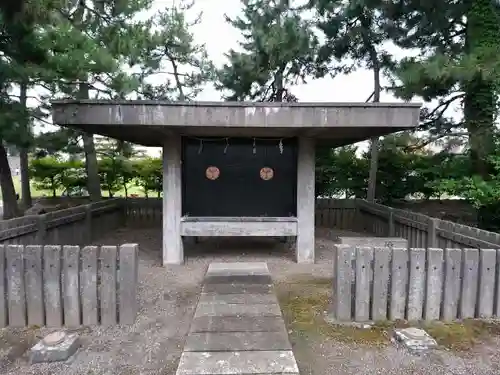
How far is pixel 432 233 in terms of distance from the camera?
249 inches

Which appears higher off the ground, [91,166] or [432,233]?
[91,166]

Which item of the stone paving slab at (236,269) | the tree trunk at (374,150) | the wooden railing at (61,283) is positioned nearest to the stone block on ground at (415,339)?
the stone paving slab at (236,269)

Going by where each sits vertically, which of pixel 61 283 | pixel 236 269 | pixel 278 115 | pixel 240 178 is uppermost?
pixel 278 115

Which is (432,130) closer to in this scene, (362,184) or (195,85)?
(362,184)

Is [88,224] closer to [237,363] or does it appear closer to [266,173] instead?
[266,173]

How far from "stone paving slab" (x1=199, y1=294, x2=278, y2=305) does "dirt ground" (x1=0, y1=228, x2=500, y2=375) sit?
0.65 ft

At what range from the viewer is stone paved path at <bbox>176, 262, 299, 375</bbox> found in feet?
8.90

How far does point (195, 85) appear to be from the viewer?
1538 centimetres

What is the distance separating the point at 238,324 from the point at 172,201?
11.0 feet

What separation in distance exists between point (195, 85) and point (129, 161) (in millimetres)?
4284

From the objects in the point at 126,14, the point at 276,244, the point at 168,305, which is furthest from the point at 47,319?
the point at 126,14

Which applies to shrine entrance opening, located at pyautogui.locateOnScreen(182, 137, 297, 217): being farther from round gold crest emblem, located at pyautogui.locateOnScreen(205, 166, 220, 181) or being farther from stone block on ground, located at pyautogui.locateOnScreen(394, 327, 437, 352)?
stone block on ground, located at pyautogui.locateOnScreen(394, 327, 437, 352)

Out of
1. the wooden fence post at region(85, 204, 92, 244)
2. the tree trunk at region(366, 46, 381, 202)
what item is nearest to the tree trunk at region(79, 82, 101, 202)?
the wooden fence post at region(85, 204, 92, 244)

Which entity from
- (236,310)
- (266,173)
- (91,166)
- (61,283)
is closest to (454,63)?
(266,173)
